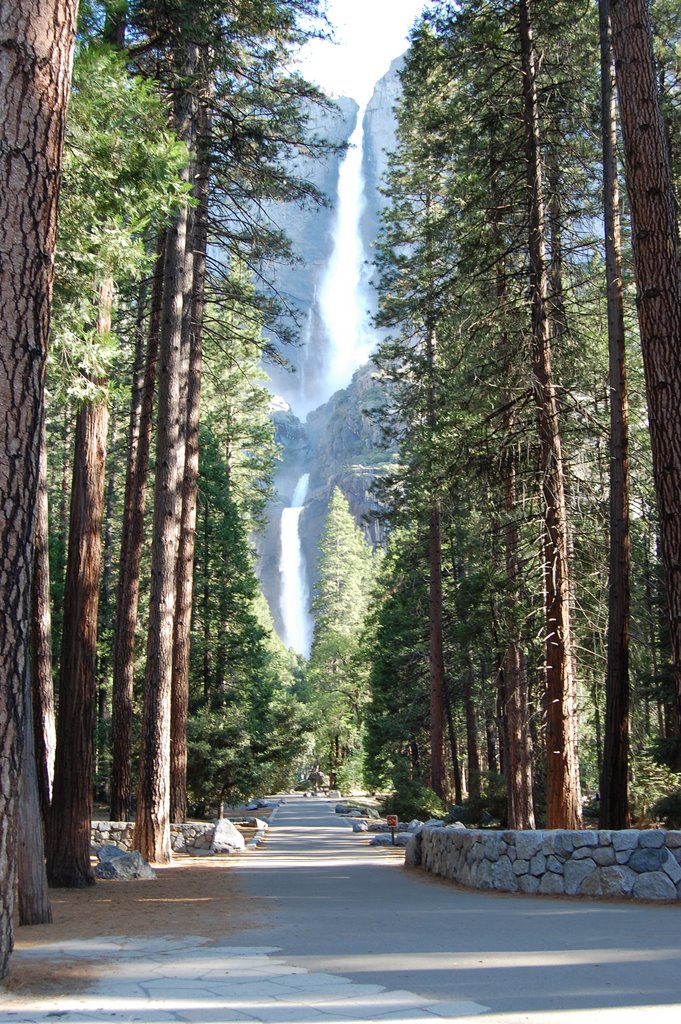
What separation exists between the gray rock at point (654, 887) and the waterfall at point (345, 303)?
5522 inches

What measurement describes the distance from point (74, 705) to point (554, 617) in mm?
5208

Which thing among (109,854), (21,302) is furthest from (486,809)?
(21,302)

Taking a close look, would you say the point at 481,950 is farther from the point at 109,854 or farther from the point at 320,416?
the point at 320,416

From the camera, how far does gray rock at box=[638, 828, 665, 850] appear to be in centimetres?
749

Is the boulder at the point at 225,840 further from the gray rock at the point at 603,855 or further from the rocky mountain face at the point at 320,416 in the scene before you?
the rocky mountain face at the point at 320,416

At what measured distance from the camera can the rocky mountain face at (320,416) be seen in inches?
3917

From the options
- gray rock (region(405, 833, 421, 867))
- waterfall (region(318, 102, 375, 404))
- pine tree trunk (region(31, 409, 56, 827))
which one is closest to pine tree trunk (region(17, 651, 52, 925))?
pine tree trunk (region(31, 409, 56, 827))

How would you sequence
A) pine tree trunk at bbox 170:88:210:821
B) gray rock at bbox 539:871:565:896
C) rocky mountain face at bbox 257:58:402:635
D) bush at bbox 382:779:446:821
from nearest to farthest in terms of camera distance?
1. gray rock at bbox 539:871:565:896
2. pine tree trunk at bbox 170:88:210:821
3. bush at bbox 382:779:446:821
4. rocky mountain face at bbox 257:58:402:635

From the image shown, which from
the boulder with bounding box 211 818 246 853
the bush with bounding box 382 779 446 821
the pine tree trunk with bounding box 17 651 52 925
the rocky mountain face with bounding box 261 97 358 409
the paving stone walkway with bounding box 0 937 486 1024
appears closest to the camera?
the paving stone walkway with bounding box 0 937 486 1024

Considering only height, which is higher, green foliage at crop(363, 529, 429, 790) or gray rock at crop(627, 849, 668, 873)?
green foliage at crop(363, 529, 429, 790)

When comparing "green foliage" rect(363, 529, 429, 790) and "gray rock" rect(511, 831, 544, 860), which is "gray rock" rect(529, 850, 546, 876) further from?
"green foliage" rect(363, 529, 429, 790)

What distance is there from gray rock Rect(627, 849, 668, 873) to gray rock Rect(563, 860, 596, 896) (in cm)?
35

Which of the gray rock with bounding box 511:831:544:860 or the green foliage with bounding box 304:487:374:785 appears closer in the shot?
the gray rock with bounding box 511:831:544:860

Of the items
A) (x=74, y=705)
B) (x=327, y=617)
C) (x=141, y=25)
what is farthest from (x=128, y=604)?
(x=327, y=617)
